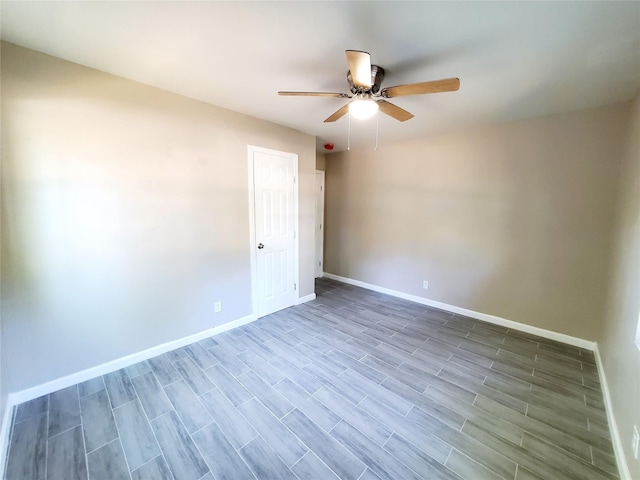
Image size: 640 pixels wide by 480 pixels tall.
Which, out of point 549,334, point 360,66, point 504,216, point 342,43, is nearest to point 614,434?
point 549,334

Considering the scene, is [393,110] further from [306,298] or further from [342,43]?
[306,298]

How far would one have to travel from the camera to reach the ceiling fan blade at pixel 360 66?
1294 mm

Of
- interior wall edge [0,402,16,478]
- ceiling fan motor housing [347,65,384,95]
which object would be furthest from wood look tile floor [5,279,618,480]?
ceiling fan motor housing [347,65,384,95]

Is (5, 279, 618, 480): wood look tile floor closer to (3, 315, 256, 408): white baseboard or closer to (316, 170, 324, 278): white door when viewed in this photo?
(3, 315, 256, 408): white baseboard

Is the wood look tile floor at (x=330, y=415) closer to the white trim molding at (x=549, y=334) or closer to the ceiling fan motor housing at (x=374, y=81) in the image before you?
the white trim molding at (x=549, y=334)

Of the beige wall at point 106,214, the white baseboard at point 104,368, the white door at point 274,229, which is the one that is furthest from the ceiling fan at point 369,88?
the white baseboard at point 104,368

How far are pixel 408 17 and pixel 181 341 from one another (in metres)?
3.26

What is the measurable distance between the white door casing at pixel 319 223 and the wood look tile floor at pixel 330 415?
2521mm

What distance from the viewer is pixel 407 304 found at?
12.6ft

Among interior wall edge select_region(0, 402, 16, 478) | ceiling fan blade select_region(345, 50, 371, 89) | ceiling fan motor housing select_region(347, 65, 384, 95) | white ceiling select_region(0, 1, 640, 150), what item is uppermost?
white ceiling select_region(0, 1, 640, 150)

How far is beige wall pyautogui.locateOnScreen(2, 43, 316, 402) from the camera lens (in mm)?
1770

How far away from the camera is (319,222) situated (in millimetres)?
5066

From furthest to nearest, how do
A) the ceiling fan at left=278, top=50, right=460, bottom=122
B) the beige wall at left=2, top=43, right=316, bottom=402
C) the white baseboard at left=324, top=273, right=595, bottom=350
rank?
the white baseboard at left=324, top=273, right=595, bottom=350, the beige wall at left=2, top=43, right=316, bottom=402, the ceiling fan at left=278, top=50, right=460, bottom=122

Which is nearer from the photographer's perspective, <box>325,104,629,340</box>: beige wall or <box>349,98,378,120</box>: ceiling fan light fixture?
<box>349,98,378,120</box>: ceiling fan light fixture
